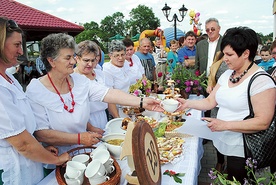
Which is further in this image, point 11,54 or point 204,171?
point 204,171

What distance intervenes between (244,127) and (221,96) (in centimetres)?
34

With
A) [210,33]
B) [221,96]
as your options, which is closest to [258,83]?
[221,96]

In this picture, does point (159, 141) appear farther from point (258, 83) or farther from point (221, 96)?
point (258, 83)

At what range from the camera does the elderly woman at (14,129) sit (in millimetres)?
1268

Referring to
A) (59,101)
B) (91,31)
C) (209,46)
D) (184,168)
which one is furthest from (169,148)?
(91,31)

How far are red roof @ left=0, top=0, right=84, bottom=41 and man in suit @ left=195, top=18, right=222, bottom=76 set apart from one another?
318 inches

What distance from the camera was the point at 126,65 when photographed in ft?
11.7

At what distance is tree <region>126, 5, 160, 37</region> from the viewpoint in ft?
207

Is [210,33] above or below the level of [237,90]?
above

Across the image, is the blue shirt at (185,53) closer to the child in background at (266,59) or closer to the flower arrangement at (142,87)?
the child in background at (266,59)

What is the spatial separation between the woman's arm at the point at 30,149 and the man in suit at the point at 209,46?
3.47 meters

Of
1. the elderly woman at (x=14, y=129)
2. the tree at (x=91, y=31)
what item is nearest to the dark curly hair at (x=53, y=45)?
the elderly woman at (x=14, y=129)

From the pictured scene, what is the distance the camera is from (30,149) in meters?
1.36

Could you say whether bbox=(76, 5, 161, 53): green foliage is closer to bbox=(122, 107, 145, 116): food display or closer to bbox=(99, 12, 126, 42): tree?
bbox=(99, 12, 126, 42): tree
